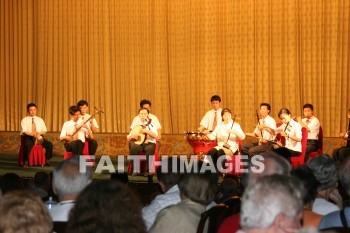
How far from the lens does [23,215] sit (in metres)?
2.63

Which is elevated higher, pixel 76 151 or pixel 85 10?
pixel 85 10

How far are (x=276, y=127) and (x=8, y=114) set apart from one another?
21.4ft

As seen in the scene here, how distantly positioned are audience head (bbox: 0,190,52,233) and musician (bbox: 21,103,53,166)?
9305mm

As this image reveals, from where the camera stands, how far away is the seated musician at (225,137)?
1031 cm

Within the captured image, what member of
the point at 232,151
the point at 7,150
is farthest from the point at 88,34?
the point at 232,151

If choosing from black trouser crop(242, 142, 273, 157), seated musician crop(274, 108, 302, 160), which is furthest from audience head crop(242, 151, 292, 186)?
black trouser crop(242, 142, 273, 157)

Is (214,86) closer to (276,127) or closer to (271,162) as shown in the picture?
(276,127)

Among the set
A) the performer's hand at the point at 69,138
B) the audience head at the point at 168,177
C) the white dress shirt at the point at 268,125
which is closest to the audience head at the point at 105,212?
the audience head at the point at 168,177

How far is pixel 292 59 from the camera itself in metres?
12.6

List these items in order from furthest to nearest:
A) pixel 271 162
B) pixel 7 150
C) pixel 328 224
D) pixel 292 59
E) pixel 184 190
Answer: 1. pixel 7 150
2. pixel 292 59
3. pixel 184 190
4. pixel 271 162
5. pixel 328 224

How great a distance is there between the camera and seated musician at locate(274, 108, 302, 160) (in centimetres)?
1002

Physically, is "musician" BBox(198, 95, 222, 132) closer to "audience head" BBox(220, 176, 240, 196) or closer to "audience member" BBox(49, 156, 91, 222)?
"audience head" BBox(220, 176, 240, 196)

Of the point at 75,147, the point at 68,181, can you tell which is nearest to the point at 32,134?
the point at 75,147

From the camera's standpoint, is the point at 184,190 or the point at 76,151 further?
the point at 76,151
